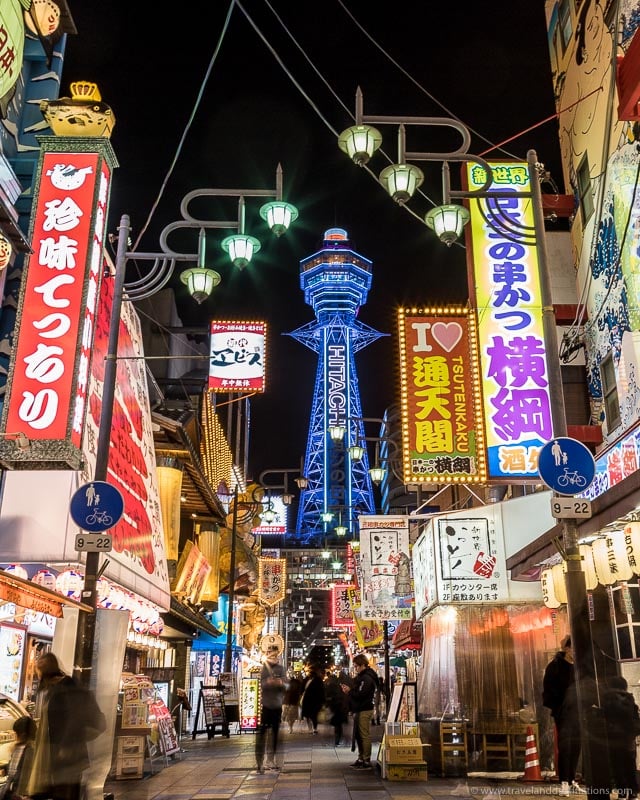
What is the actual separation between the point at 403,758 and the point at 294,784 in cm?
185

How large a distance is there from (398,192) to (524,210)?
19.9 ft

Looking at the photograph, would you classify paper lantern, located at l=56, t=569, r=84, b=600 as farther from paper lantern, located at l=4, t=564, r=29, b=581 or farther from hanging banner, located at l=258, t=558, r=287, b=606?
hanging banner, located at l=258, t=558, r=287, b=606

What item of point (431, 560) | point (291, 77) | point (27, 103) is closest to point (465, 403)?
point (431, 560)

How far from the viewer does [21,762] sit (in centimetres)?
764

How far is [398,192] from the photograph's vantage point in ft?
37.2

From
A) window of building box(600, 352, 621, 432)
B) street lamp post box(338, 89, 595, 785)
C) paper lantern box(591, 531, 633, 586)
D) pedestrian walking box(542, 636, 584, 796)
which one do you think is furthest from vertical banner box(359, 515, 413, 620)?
street lamp post box(338, 89, 595, 785)

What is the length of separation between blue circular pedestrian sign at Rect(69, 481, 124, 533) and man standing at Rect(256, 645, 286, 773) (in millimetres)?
4424

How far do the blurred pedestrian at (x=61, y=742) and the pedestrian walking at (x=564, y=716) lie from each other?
6.37 meters

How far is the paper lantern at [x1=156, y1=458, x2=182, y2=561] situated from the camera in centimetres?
2127

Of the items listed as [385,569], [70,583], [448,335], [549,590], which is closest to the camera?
[549,590]

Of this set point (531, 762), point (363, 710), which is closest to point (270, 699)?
point (363, 710)

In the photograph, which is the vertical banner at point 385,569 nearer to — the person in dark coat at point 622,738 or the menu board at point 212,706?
the menu board at point 212,706

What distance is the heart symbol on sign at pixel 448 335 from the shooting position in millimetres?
16156

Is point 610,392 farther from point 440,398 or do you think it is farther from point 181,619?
point 181,619
